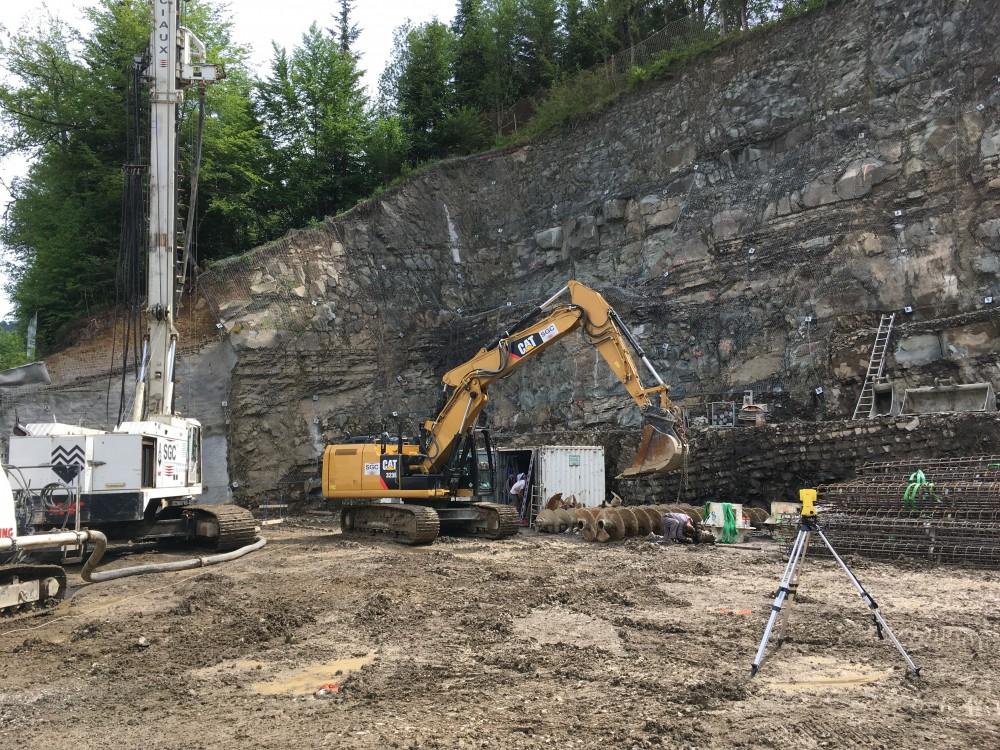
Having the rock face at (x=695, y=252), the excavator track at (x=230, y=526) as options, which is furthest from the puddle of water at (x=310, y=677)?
the rock face at (x=695, y=252)

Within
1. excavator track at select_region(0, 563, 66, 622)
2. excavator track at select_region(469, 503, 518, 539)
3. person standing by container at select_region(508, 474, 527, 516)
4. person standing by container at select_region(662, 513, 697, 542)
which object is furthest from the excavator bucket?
excavator track at select_region(0, 563, 66, 622)

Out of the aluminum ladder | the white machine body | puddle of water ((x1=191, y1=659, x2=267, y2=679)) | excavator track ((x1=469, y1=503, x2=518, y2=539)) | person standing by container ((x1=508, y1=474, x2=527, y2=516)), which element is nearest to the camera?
puddle of water ((x1=191, y1=659, x2=267, y2=679))

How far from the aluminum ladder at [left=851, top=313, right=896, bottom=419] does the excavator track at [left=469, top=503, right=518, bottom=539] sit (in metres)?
9.18

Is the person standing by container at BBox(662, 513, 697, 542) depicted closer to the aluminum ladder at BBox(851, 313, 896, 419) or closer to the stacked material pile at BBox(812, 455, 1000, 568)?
the stacked material pile at BBox(812, 455, 1000, 568)

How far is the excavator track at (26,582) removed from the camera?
304 inches

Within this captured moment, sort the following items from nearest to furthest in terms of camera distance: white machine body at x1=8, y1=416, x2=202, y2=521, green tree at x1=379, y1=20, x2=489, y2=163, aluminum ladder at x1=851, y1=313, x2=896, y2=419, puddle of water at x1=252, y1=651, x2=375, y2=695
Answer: puddle of water at x1=252, y1=651, x2=375, y2=695
white machine body at x1=8, y1=416, x2=202, y2=521
aluminum ladder at x1=851, y1=313, x2=896, y2=419
green tree at x1=379, y1=20, x2=489, y2=163

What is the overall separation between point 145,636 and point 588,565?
6.09 metres

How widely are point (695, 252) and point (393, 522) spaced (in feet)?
43.9

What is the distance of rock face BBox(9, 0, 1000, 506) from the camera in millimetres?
19750

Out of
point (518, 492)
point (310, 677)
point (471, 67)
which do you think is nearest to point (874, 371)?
point (518, 492)

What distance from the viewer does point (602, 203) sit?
26203 millimetres

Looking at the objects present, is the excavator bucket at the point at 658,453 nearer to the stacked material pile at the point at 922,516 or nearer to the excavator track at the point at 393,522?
the stacked material pile at the point at 922,516

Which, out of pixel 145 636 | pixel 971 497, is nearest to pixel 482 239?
pixel 971 497

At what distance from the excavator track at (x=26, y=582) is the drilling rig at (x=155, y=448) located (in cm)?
70
